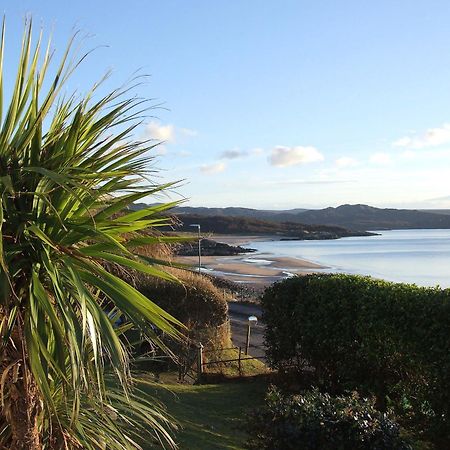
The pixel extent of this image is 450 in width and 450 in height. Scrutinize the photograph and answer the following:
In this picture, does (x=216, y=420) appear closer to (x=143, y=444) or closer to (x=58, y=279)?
(x=143, y=444)

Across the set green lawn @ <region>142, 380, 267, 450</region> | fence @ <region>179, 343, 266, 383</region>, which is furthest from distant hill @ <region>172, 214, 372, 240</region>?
green lawn @ <region>142, 380, 267, 450</region>

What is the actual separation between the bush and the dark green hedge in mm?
1853

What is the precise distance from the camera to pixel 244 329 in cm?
2611

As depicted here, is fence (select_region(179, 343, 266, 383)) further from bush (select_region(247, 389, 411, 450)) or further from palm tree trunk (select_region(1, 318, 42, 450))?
palm tree trunk (select_region(1, 318, 42, 450))

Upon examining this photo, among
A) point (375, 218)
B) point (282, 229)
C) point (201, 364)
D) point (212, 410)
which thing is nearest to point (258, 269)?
point (201, 364)

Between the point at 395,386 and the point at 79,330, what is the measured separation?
6.17 metres

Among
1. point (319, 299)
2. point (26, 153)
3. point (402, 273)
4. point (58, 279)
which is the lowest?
point (402, 273)

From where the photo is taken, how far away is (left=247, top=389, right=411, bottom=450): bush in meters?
5.36

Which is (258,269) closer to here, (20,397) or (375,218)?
(20,397)

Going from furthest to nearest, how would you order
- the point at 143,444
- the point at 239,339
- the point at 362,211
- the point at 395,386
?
the point at 362,211 < the point at 239,339 < the point at 395,386 < the point at 143,444

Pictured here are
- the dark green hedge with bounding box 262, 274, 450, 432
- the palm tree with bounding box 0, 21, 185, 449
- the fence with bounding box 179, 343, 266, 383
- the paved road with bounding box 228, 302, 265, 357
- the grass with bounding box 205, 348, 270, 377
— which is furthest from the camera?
the paved road with bounding box 228, 302, 265, 357

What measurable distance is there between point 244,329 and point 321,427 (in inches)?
823

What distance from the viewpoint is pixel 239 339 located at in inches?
891

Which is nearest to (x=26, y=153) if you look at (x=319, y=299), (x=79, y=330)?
(x=79, y=330)
